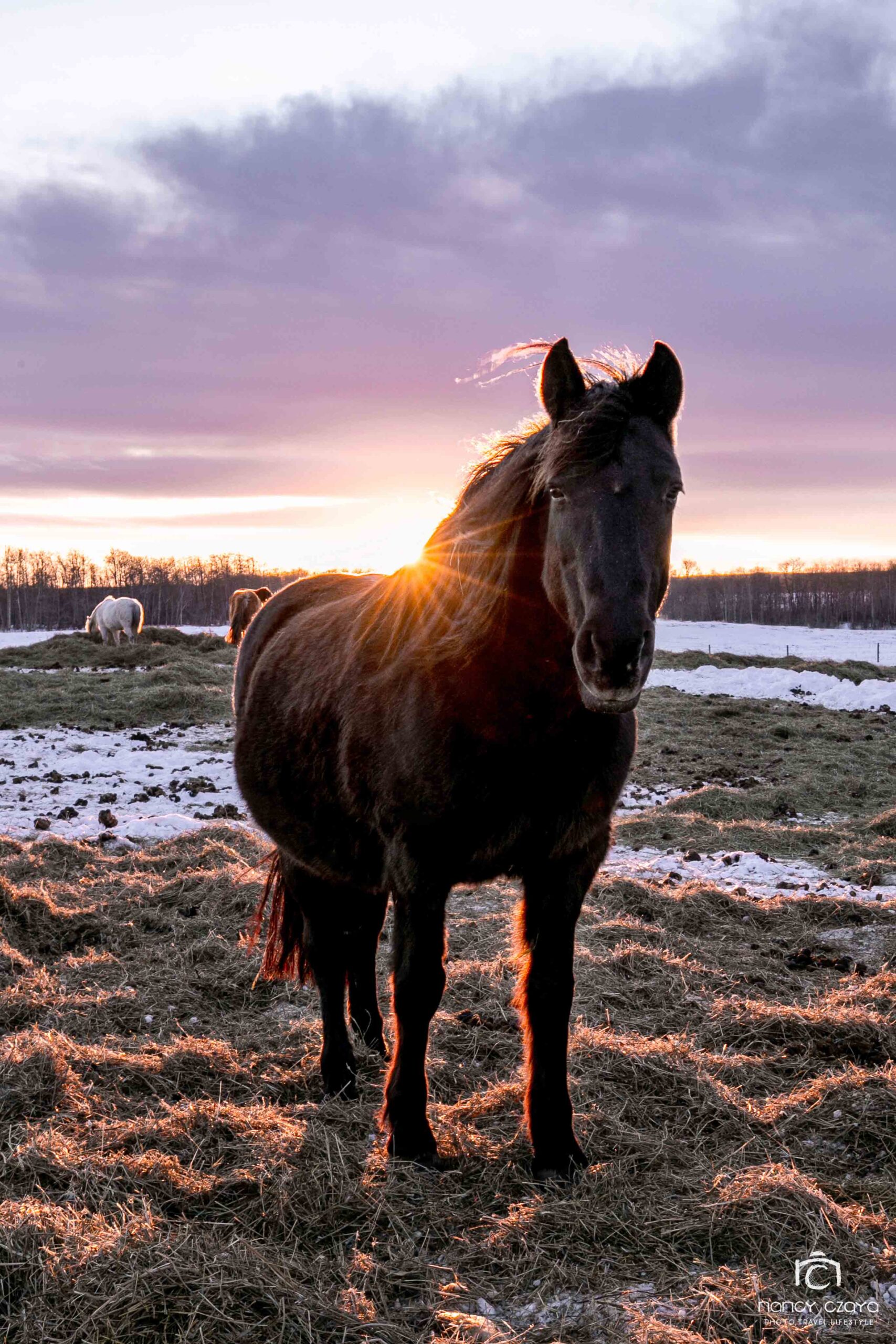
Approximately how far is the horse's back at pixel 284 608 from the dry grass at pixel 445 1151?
5.29ft

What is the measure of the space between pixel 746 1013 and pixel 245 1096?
89.7 inches

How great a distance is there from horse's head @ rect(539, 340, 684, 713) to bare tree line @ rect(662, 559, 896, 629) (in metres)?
72.1

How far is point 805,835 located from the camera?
790 cm

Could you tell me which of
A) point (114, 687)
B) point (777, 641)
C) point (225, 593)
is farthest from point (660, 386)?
point (225, 593)

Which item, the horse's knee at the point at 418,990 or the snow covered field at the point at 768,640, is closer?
the horse's knee at the point at 418,990

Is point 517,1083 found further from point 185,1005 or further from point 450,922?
point 450,922

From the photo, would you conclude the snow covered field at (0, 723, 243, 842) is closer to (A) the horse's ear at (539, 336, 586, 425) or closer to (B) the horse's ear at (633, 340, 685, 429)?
(A) the horse's ear at (539, 336, 586, 425)

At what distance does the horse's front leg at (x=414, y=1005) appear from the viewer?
2869 mm

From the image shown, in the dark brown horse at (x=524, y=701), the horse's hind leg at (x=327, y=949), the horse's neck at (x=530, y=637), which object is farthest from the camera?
the horse's hind leg at (x=327, y=949)

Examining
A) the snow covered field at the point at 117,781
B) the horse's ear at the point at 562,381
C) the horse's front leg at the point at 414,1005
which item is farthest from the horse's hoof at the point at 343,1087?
the snow covered field at the point at 117,781

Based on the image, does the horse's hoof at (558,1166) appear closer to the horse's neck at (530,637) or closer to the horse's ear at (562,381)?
the horse's neck at (530,637)

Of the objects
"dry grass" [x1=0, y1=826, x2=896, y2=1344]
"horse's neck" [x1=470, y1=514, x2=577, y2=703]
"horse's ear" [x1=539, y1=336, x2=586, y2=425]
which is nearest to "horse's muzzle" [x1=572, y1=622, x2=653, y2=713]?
"horse's neck" [x1=470, y1=514, x2=577, y2=703]

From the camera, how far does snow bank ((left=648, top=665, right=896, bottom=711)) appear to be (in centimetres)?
1747

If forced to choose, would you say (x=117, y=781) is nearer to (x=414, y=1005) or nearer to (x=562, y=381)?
(x=414, y=1005)
